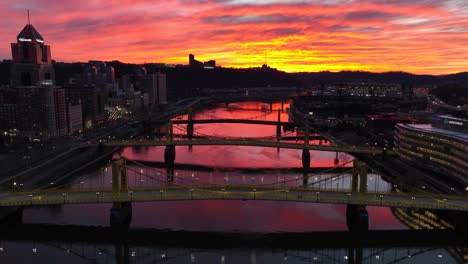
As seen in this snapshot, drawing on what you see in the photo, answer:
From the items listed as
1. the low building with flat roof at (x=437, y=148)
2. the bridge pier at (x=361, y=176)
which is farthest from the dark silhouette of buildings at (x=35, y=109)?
the bridge pier at (x=361, y=176)

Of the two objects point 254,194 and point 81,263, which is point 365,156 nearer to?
point 254,194

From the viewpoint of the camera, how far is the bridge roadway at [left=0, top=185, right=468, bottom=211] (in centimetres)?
1919

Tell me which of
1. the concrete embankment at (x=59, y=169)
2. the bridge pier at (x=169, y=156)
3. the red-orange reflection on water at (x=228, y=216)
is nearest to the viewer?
the red-orange reflection on water at (x=228, y=216)

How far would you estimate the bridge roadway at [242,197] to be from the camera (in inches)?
755

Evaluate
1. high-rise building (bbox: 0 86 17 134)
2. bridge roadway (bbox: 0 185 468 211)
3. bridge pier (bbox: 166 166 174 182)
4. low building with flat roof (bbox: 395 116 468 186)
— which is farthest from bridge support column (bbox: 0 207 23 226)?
high-rise building (bbox: 0 86 17 134)

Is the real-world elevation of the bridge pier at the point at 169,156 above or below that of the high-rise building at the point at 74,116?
below

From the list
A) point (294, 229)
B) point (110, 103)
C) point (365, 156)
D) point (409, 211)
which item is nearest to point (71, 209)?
point (294, 229)

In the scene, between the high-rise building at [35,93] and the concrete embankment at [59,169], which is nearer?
the concrete embankment at [59,169]

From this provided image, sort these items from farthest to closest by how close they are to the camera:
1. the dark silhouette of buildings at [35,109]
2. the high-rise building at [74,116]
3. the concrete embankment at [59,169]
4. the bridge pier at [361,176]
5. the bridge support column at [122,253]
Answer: the high-rise building at [74,116] < the dark silhouette of buildings at [35,109] < the concrete embankment at [59,169] < the bridge pier at [361,176] < the bridge support column at [122,253]

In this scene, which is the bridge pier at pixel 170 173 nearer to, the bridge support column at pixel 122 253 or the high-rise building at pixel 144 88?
the bridge support column at pixel 122 253

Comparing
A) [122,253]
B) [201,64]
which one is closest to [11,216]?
[122,253]

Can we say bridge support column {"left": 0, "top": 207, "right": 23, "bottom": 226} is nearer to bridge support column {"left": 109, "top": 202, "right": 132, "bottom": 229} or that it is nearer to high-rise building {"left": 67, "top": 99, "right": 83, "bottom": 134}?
bridge support column {"left": 109, "top": 202, "right": 132, "bottom": 229}

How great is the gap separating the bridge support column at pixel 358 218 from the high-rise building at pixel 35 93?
33743 mm

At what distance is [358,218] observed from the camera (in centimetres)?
2008
